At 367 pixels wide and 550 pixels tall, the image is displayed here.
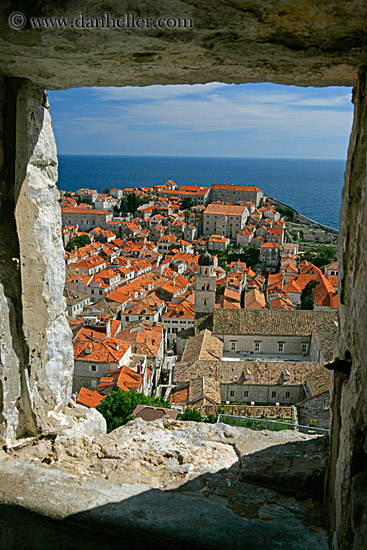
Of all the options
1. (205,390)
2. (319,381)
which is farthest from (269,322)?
(205,390)

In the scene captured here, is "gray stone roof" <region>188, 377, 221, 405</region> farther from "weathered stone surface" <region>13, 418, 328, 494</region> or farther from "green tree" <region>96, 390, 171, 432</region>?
"weathered stone surface" <region>13, 418, 328, 494</region>

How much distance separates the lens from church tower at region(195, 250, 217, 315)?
28878 mm

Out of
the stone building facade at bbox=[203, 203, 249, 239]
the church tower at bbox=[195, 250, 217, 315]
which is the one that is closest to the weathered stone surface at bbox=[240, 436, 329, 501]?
the church tower at bbox=[195, 250, 217, 315]

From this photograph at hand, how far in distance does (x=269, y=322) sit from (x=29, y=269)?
2482 centimetres

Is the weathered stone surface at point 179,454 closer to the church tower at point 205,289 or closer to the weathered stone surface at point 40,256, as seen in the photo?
the weathered stone surface at point 40,256

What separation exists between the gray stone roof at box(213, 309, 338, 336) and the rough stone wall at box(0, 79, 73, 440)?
23799 millimetres

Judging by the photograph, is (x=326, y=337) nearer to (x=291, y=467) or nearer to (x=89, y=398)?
(x=89, y=398)

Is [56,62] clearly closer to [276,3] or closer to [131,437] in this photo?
[276,3]

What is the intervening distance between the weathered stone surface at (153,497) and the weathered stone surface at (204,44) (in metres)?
2.49

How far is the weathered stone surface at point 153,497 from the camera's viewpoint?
258 cm

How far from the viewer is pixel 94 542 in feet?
8.85

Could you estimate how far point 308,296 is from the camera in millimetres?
40750

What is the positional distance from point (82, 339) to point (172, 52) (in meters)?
23.1

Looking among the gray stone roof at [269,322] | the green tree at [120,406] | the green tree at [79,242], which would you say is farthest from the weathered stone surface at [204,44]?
the green tree at [79,242]
